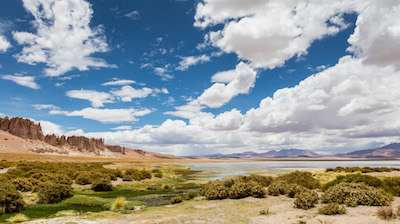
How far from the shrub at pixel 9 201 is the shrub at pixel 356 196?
1964cm

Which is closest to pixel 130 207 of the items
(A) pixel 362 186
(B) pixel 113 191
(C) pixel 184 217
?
(C) pixel 184 217

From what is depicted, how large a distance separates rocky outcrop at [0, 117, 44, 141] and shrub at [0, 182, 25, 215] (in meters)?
207

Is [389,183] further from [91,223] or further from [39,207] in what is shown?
[39,207]

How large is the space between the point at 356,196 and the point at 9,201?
21249mm

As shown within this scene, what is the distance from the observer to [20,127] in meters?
178

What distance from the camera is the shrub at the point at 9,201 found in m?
13.6

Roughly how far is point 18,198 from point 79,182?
1224 centimetres

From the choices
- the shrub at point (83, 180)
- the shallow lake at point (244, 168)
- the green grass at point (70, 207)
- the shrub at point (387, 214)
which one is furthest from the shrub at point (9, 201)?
the shallow lake at point (244, 168)

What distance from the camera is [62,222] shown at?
36.8 ft

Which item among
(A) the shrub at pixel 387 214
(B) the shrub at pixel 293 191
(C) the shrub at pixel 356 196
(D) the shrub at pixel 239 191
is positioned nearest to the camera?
(A) the shrub at pixel 387 214

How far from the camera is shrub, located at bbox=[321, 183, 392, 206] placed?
11.9 metres

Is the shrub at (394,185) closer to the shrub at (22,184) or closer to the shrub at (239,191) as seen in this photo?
the shrub at (239,191)

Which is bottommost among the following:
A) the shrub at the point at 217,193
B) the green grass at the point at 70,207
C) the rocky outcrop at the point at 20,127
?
the green grass at the point at 70,207

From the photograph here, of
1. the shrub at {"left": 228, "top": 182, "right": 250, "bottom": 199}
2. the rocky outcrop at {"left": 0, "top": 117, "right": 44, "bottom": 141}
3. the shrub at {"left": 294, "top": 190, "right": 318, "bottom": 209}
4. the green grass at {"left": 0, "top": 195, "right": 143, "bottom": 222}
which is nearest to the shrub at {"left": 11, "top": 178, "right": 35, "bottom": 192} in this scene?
the green grass at {"left": 0, "top": 195, "right": 143, "bottom": 222}
